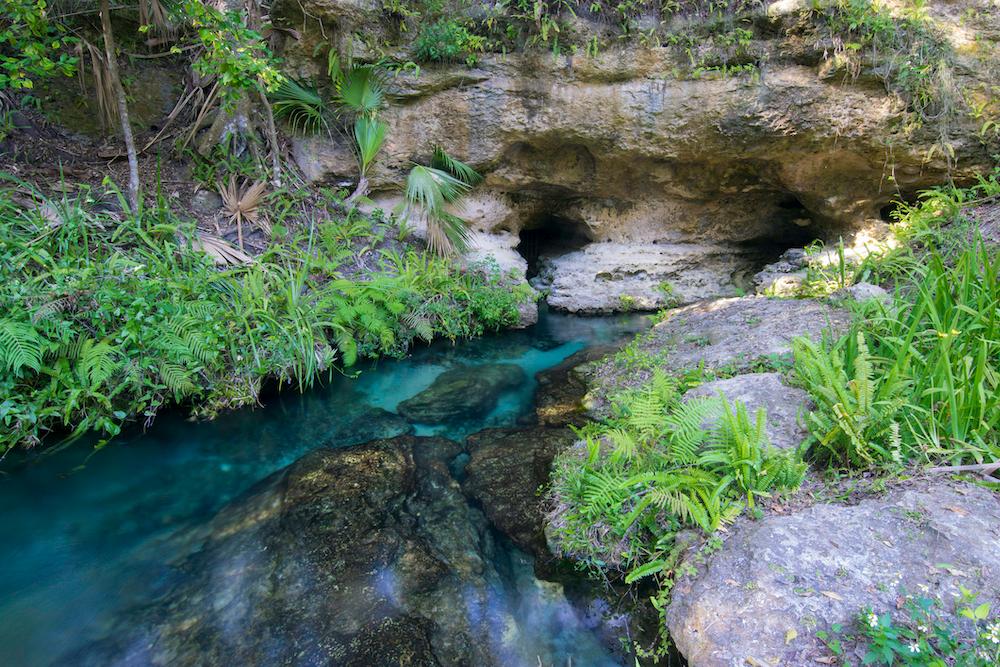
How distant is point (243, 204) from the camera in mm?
6285

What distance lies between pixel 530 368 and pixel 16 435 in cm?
462

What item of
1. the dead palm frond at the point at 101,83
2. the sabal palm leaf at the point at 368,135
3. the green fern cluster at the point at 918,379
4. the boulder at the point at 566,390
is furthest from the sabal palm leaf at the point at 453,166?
the green fern cluster at the point at 918,379

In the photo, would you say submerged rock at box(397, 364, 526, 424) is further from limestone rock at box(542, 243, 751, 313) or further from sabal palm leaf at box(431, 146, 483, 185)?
sabal palm leaf at box(431, 146, 483, 185)

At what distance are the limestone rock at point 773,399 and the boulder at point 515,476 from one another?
1220 millimetres

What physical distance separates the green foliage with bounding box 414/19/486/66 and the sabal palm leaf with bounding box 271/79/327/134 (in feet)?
5.15

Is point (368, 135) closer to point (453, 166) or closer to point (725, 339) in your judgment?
point (453, 166)

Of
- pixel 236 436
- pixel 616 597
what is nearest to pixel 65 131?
pixel 236 436

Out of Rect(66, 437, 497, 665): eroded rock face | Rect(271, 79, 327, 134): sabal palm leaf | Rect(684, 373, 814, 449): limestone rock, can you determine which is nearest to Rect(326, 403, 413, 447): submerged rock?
Rect(66, 437, 497, 665): eroded rock face

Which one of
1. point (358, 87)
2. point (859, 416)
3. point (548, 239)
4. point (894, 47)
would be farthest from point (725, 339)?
point (358, 87)

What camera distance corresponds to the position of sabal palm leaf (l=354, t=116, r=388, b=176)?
717 centimetres

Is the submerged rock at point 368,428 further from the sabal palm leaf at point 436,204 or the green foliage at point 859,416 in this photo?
the green foliage at point 859,416

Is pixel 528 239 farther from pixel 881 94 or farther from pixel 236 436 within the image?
pixel 236 436

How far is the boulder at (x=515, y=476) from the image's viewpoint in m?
3.39

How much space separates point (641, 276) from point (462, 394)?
4476 millimetres
